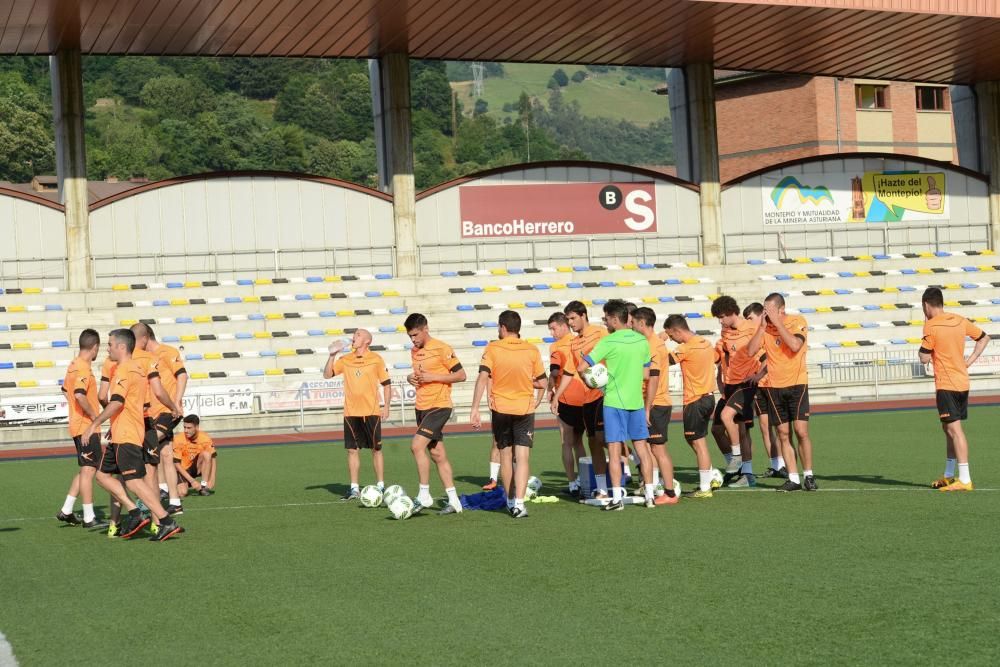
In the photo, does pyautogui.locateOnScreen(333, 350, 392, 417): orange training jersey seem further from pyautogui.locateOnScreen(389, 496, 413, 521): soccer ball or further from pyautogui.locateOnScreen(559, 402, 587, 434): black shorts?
pyautogui.locateOnScreen(389, 496, 413, 521): soccer ball

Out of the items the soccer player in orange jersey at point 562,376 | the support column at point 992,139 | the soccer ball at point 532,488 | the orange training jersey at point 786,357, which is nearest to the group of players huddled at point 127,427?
the soccer ball at point 532,488

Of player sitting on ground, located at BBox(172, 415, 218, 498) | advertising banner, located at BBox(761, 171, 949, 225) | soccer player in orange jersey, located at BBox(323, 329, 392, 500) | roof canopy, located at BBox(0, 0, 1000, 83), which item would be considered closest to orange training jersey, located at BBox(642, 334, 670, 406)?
soccer player in orange jersey, located at BBox(323, 329, 392, 500)

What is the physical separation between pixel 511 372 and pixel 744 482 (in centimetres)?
356

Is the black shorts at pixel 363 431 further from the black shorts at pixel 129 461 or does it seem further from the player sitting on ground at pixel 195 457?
the black shorts at pixel 129 461

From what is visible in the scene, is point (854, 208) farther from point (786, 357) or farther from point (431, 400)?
point (431, 400)

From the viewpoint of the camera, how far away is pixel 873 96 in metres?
68.7

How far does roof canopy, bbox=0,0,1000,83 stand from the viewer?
103 ft

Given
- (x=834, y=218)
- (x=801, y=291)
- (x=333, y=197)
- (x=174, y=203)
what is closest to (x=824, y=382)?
(x=801, y=291)

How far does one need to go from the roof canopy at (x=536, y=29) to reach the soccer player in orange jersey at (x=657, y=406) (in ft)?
64.5

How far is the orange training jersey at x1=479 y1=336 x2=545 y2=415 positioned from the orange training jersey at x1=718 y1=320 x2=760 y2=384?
10.5ft

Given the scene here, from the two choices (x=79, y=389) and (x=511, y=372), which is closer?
(x=79, y=389)

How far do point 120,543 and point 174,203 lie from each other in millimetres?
26835

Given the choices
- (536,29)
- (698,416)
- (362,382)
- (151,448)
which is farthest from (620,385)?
(536,29)

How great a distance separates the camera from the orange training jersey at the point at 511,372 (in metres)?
12.5
